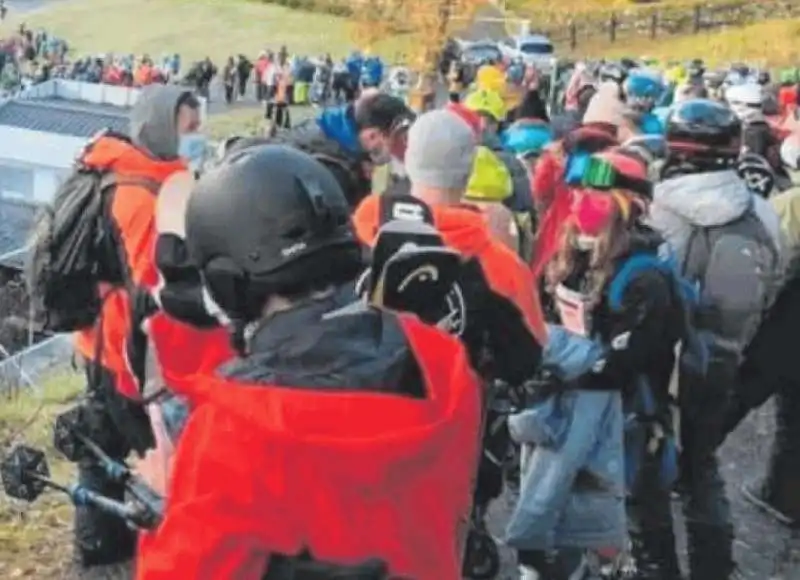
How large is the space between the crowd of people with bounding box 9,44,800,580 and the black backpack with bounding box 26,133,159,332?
0.01 m

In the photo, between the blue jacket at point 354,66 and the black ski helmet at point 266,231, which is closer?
the black ski helmet at point 266,231

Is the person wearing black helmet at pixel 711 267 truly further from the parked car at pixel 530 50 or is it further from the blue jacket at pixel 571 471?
the parked car at pixel 530 50

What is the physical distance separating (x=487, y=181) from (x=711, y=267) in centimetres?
95

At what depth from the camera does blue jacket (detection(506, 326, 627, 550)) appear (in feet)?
17.1

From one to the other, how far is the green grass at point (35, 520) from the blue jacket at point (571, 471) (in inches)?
70.1

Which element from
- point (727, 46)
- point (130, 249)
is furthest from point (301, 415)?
point (727, 46)

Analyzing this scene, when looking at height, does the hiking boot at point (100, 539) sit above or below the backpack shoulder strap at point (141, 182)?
below

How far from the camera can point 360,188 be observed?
582cm

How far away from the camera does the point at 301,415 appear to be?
2604 mm

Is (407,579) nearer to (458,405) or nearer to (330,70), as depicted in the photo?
(458,405)

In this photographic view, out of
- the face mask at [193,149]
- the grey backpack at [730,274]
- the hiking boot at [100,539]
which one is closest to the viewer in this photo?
the face mask at [193,149]

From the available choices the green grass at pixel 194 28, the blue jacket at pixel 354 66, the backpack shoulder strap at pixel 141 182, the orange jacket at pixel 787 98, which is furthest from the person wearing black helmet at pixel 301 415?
the green grass at pixel 194 28

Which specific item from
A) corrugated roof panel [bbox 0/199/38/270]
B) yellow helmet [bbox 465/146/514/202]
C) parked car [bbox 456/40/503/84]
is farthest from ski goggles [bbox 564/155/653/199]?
parked car [bbox 456/40/503/84]

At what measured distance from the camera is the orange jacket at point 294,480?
2.58 metres
